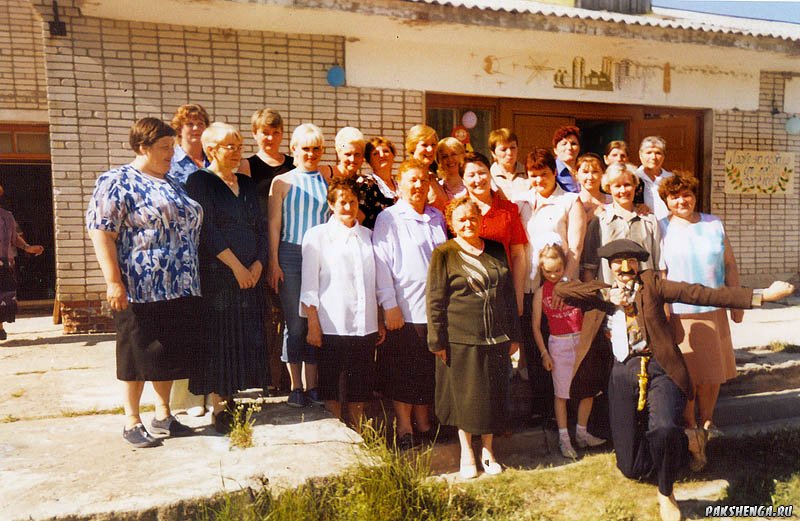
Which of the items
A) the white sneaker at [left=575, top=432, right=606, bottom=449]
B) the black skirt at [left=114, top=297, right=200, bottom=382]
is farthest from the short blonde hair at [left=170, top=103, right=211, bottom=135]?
the white sneaker at [left=575, top=432, right=606, bottom=449]

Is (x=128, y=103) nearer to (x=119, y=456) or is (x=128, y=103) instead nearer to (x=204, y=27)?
(x=204, y=27)

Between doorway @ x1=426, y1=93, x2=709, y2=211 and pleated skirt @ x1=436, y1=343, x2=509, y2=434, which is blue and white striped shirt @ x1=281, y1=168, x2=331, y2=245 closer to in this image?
pleated skirt @ x1=436, y1=343, x2=509, y2=434

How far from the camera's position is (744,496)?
3.36m

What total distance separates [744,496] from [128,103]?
614cm

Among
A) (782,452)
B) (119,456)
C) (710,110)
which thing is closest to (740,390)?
(782,452)

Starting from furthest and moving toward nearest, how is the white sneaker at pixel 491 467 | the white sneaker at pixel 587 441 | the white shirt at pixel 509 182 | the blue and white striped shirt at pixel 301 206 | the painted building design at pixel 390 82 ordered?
the painted building design at pixel 390 82 < the white shirt at pixel 509 182 < the white sneaker at pixel 587 441 < the blue and white striped shirt at pixel 301 206 < the white sneaker at pixel 491 467

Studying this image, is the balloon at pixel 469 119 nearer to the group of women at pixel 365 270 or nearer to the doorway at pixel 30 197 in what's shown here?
the group of women at pixel 365 270

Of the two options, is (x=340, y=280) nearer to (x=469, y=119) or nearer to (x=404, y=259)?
(x=404, y=259)

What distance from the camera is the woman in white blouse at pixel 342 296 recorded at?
138 inches

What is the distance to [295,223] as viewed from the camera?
12.2 feet

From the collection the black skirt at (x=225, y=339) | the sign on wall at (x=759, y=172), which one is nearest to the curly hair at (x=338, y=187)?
the black skirt at (x=225, y=339)

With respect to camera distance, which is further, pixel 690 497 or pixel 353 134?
pixel 353 134

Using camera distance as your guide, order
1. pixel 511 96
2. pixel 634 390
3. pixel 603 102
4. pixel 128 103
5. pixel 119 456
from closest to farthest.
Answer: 1. pixel 119 456
2. pixel 634 390
3. pixel 128 103
4. pixel 511 96
5. pixel 603 102

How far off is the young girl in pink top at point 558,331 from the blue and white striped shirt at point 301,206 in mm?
1392
